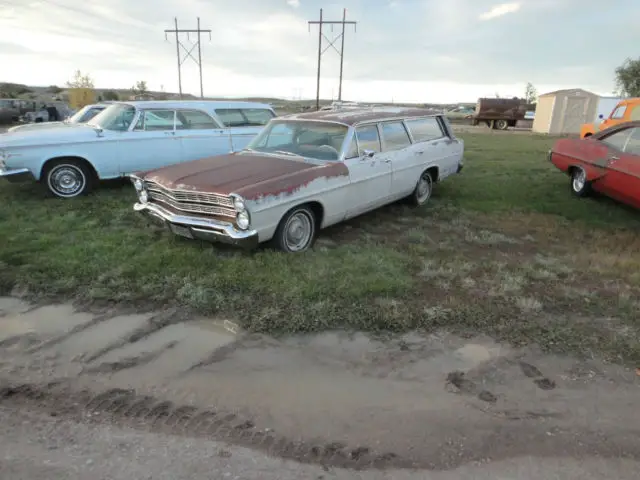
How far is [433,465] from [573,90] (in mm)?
31232

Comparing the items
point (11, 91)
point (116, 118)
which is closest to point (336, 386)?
point (116, 118)

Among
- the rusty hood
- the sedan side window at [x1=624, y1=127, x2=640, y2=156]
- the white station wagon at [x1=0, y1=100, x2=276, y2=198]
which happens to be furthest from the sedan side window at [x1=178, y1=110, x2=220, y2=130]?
the sedan side window at [x1=624, y1=127, x2=640, y2=156]

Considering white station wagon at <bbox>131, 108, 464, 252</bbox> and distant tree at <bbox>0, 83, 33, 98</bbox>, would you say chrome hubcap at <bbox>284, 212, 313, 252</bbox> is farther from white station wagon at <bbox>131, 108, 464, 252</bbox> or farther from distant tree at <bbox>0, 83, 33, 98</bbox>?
distant tree at <bbox>0, 83, 33, 98</bbox>

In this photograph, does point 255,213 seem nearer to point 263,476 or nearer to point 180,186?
point 180,186

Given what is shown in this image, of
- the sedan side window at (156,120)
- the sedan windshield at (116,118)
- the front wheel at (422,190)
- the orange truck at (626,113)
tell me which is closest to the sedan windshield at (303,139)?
the front wheel at (422,190)

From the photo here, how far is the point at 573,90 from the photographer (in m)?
28.0

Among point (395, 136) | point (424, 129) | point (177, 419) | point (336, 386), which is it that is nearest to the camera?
point (177, 419)

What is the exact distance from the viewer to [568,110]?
2770cm

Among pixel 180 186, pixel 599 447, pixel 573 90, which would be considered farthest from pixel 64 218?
pixel 573 90

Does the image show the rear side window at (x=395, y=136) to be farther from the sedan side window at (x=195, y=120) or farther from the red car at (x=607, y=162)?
the sedan side window at (x=195, y=120)

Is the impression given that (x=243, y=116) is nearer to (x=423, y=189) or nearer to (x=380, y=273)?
(x=423, y=189)

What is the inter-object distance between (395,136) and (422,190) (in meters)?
1.28

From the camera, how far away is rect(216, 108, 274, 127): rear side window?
29.8 feet

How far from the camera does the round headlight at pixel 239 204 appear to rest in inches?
180
